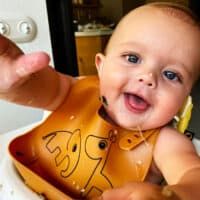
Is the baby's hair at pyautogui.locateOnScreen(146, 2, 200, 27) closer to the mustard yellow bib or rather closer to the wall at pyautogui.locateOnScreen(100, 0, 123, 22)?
the mustard yellow bib

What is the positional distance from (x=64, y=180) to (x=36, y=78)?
16 centimetres

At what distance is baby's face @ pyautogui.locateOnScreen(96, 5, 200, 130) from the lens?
530 millimetres

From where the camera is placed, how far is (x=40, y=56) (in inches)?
16.4

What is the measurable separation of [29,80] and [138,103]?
16 cm

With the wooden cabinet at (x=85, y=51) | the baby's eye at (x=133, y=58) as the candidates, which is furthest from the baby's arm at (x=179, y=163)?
the wooden cabinet at (x=85, y=51)

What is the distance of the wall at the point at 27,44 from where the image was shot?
1009 millimetres

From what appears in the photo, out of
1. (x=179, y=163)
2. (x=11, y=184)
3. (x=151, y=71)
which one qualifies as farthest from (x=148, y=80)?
(x=11, y=184)

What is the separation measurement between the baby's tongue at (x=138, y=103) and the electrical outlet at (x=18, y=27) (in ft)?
1.81

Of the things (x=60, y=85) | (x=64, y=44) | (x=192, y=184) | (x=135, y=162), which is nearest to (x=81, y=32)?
(x=64, y=44)

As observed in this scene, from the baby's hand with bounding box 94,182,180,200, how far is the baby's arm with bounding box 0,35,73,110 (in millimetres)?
190

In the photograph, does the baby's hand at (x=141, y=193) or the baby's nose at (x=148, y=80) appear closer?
the baby's hand at (x=141, y=193)

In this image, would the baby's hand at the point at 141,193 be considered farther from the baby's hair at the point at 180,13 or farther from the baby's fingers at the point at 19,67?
the baby's hair at the point at 180,13

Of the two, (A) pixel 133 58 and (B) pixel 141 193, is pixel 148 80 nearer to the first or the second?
(A) pixel 133 58

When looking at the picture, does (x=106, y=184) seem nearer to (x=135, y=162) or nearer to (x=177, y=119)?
(x=135, y=162)
